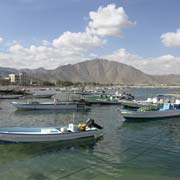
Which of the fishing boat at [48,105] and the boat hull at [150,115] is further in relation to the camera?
the fishing boat at [48,105]

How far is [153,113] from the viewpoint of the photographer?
4056 centimetres

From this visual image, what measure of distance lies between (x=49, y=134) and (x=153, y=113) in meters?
21.5

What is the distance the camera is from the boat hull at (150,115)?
3878 centimetres

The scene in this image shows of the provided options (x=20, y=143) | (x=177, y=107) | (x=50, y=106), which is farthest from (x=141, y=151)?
(x=50, y=106)

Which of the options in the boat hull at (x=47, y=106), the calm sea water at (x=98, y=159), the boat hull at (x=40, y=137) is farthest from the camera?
the boat hull at (x=47, y=106)

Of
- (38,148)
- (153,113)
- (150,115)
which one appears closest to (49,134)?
(38,148)

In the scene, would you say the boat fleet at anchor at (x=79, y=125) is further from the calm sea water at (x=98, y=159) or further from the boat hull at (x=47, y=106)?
the calm sea water at (x=98, y=159)

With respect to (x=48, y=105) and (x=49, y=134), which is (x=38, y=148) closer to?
(x=49, y=134)

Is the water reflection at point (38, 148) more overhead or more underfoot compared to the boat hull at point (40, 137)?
more underfoot

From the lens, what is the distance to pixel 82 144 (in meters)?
24.1

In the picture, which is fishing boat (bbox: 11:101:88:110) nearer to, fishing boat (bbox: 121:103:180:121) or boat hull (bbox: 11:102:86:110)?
boat hull (bbox: 11:102:86:110)

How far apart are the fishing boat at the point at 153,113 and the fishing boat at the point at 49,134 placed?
1254cm

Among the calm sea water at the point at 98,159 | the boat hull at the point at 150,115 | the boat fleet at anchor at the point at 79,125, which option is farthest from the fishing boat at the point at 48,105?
the calm sea water at the point at 98,159

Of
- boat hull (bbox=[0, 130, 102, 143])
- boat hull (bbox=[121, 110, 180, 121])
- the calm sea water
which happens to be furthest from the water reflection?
boat hull (bbox=[121, 110, 180, 121])
